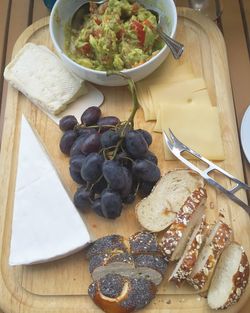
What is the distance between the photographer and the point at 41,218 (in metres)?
1.19

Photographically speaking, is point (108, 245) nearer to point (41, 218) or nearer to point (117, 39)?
point (41, 218)

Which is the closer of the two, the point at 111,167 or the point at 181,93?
the point at 111,167

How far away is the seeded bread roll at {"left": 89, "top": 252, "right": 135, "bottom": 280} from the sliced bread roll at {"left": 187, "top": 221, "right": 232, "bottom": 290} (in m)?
0.14

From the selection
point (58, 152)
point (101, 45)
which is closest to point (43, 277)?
point (58, 152)

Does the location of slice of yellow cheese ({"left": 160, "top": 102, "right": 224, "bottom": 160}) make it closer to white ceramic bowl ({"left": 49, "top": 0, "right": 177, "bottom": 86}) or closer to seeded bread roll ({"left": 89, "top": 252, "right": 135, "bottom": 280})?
white ceramic bowl ({"left": 49, "top": 0, "right": 177, "bottom": 86})

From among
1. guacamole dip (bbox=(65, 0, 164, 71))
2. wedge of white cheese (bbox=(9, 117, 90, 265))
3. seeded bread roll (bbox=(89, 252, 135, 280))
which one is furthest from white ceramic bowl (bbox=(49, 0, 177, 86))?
seeded bread roll (bbox=(89, 252, 135, 280))

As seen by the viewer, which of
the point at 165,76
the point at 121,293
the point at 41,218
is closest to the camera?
the point at 121,293

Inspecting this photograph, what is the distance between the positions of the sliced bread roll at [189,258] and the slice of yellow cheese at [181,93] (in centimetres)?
38

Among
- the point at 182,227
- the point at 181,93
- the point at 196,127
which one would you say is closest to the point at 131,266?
the point at 182,227

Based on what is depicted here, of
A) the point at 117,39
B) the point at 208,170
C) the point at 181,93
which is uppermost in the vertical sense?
the point at 117,39

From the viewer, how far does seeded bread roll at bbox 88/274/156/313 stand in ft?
3.49

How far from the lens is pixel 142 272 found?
1.10 metres

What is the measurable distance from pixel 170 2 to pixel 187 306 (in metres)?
0.83

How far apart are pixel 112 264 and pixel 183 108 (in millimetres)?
486
